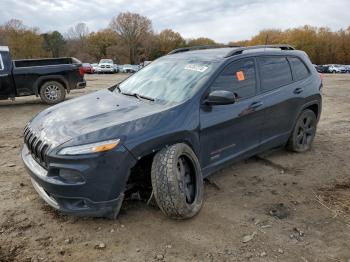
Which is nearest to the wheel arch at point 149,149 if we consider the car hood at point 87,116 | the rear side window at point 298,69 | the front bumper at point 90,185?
the front bumper at point 90,185

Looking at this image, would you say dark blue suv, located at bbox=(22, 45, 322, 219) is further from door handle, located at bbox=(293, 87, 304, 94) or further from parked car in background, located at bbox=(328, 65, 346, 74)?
parked car in background, located at bbox=(328, 65, 346, 74)

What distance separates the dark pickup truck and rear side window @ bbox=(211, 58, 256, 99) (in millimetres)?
8154

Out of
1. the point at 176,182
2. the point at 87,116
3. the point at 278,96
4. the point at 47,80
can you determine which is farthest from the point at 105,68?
the point at 176,182

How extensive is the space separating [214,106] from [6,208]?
2488 millimetres

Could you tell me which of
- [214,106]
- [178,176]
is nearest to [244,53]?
[214,106]

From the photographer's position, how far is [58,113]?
416 cm

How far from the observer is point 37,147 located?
3.63 metres

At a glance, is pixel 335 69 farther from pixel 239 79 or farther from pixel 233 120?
pixel 233 120

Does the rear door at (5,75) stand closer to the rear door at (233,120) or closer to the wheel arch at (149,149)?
the rear door at (233,120)

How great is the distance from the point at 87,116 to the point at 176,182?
1148 millimetres

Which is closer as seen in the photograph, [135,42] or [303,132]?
[303,132]

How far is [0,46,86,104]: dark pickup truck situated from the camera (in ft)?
35.2

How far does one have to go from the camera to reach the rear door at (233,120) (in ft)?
13.5

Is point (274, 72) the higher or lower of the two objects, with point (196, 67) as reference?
lower
